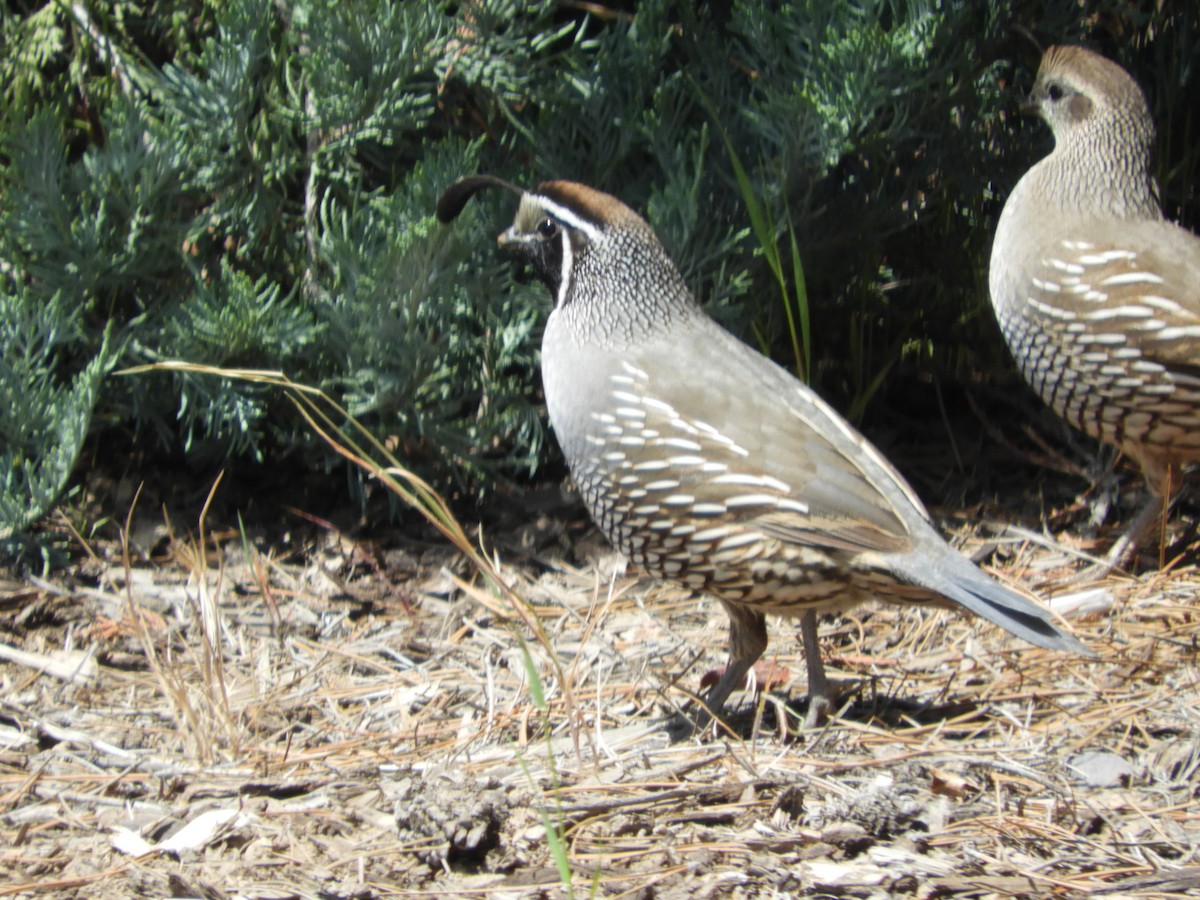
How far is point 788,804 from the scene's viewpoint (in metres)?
3.11

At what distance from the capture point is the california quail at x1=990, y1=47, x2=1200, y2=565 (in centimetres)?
466

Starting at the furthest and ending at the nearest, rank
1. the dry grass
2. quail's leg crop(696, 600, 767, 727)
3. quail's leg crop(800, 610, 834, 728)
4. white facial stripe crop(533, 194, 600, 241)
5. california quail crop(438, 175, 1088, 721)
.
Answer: white facial stripe crop(533, 194, 600, 241), quail's leg crop(696, 600, 767, 727), quail's leg crop(800, 610, 834, 728), california quail crop(438, 175, 1088, 721), the dry grass

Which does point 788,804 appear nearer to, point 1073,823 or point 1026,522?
point 1073,823

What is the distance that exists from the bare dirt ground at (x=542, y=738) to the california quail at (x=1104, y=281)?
0.57 metres

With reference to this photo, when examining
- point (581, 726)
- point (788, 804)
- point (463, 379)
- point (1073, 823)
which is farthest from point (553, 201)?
point (1073, 823)

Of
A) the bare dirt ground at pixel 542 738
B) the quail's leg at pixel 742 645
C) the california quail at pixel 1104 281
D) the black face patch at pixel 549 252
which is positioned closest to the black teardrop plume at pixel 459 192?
the black face patch at pixel 549 252

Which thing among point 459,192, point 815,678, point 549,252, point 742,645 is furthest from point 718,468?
point 459,192

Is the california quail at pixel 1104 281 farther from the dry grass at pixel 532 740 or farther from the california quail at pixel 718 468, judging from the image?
the california quail at pixel 718 468

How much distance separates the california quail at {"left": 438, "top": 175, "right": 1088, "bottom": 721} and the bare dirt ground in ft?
1.11

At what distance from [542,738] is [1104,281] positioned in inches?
100

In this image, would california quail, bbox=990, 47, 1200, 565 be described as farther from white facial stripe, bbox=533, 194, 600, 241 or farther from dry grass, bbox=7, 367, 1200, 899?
white facial stripe, bbox=533, 194, 600, 241

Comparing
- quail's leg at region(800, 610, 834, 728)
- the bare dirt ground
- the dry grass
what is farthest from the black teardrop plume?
quail's leg at region(800, 610, 834, 728)

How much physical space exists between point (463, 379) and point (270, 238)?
89 cm

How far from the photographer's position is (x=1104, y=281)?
4703mm
